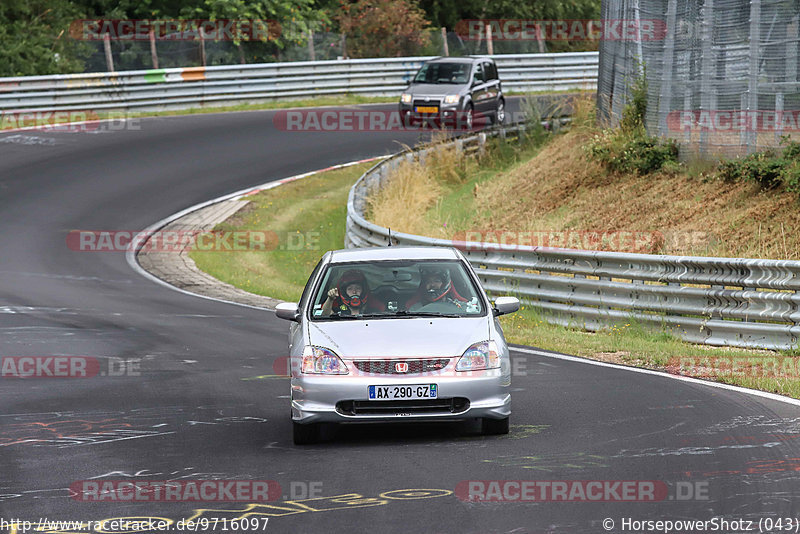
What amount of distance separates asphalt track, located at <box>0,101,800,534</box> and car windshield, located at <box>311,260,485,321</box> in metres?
0.97

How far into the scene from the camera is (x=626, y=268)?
15211 mm

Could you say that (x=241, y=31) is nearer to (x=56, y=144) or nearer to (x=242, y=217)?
(x=56, y=144)

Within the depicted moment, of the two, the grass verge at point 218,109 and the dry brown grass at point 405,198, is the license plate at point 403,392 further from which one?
the grass verge at point 218,109

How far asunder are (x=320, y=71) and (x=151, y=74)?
582cm

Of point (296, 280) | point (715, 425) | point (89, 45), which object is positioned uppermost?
point (89, 45)

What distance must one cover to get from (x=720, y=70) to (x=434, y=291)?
456 inches

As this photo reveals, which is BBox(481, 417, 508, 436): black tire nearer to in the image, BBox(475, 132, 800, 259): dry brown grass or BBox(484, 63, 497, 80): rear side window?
BBox(475, 132, 800, 259): dry brown grass

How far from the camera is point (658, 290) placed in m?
14.7

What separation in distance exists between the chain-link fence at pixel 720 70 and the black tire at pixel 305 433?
1244cm

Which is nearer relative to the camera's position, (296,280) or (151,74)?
(296,280)

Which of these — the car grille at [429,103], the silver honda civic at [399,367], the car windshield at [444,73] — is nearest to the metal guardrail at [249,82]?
the car windshield at [444,73]

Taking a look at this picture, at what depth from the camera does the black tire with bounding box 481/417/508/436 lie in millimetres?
9188

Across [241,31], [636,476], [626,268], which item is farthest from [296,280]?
[241,31]

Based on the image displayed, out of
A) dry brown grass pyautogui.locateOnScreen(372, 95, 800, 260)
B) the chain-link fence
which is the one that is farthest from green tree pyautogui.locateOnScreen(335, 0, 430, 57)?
the chain-link fence
